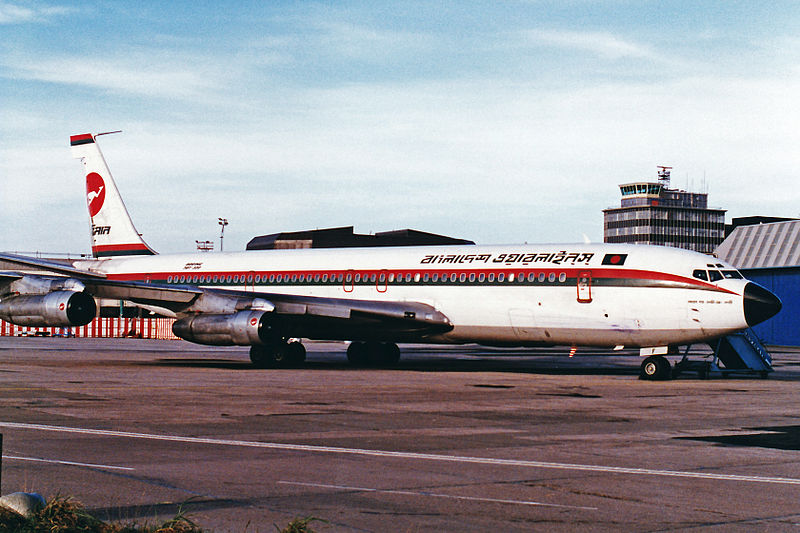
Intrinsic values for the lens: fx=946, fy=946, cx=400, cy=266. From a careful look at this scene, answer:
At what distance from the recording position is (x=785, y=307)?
69688mm

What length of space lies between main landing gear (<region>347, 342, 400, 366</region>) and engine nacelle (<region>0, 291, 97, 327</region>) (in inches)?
408

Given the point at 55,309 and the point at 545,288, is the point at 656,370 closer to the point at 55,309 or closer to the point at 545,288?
the point at 545,288

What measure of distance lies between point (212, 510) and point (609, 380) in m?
21.6

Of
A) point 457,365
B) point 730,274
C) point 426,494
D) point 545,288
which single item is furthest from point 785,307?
point 426,494

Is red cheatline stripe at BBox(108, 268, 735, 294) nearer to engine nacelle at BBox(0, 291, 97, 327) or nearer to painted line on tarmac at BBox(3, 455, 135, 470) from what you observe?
engine nacelle at BBox(0, 291, 97, 327)

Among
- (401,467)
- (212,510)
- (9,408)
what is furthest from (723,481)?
(9,408)

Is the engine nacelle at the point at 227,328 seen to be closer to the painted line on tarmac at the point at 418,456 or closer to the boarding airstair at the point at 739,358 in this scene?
the boarding airstair at the point at 739,358

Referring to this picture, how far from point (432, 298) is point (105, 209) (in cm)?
1805

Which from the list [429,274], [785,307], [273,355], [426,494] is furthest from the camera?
[785,307]

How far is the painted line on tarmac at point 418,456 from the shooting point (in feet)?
37.8

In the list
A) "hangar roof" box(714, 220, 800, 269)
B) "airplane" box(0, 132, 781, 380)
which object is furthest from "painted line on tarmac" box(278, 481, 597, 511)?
"hangar roof" box(714, 220, 800, 269)

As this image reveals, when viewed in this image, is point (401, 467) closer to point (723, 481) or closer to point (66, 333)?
point (723, 481)

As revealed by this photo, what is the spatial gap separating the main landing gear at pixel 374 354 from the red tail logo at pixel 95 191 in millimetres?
14130

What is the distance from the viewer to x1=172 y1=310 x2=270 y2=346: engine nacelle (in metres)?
31.5
